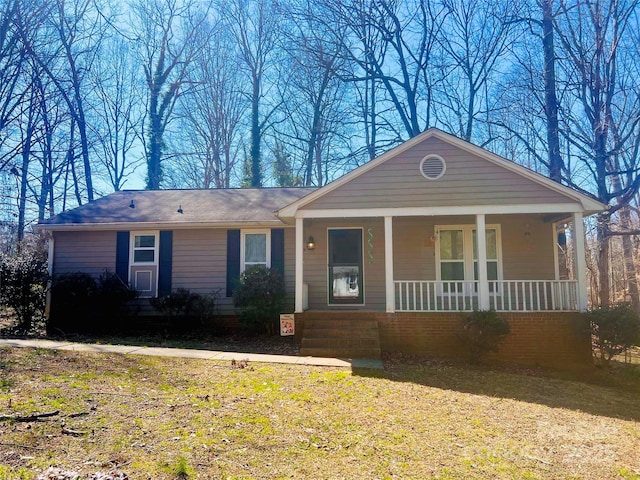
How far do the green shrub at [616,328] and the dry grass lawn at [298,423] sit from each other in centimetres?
139

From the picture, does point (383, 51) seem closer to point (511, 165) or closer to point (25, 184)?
point (511, 165)

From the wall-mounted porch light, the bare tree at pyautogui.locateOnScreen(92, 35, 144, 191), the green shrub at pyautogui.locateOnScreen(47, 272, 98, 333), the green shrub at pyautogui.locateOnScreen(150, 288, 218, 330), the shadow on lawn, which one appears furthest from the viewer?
the bare tree at pyautogui.locateOnScreen(92, 35, 144, 191)

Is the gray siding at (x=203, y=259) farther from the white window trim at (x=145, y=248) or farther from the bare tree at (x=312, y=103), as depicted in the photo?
the bare tree at (x=312, y=103)

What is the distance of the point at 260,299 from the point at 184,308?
2048mm

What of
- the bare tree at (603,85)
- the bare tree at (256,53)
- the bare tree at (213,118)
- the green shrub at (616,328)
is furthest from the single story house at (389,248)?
the bare tree at (213,118)

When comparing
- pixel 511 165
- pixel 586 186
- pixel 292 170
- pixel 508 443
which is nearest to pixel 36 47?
pixel 292 170

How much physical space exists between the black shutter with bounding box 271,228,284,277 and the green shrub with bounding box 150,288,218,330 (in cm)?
180

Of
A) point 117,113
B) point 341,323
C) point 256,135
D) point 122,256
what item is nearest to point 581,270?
point 341,323

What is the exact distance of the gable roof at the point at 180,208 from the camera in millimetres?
11422

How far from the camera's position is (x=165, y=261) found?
11578 mm

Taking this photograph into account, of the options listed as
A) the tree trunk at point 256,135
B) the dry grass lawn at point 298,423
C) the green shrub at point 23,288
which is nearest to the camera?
the dry grass lawn at point 298,423

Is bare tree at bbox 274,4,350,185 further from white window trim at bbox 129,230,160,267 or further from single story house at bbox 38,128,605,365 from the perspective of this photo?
white window trim at bbox 129,230,160,267

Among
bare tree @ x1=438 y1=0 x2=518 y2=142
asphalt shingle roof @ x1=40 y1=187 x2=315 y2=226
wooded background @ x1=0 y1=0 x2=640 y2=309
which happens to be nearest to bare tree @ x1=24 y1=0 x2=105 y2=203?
wooded background @ x1=0 y1=0 x2=640 y2=309

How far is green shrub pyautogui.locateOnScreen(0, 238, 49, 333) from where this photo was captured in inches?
409
